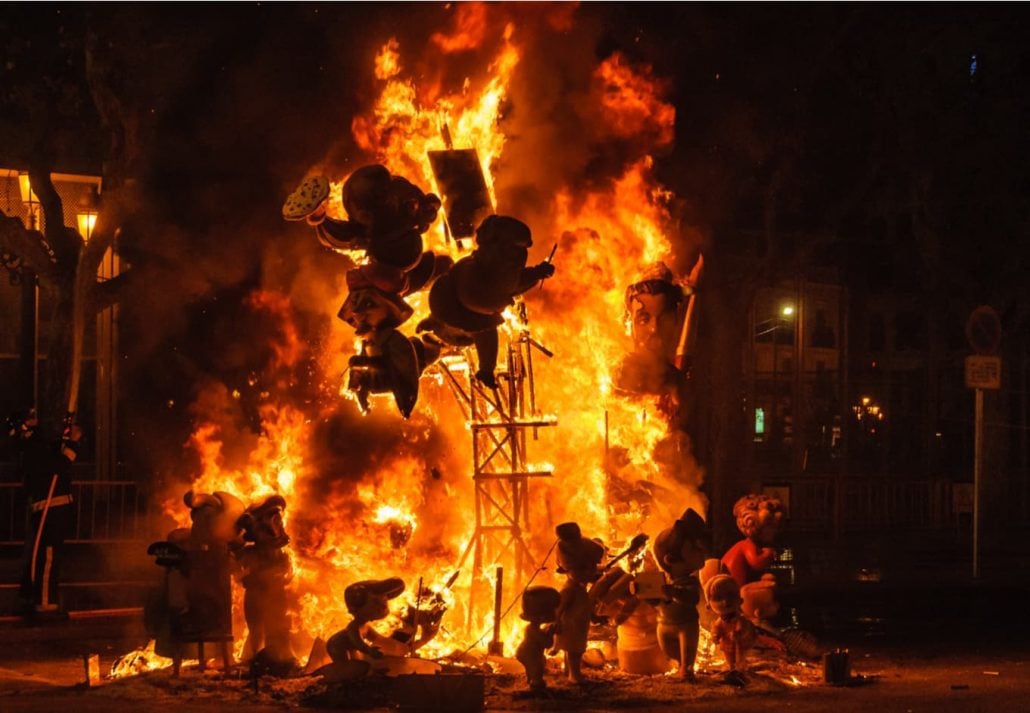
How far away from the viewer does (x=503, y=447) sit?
39.8 feet

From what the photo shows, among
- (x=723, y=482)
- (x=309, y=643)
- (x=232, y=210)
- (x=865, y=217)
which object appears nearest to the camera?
(x=309, y=643)

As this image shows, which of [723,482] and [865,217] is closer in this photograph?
[723,482]

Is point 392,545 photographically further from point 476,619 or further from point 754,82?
point 754,82

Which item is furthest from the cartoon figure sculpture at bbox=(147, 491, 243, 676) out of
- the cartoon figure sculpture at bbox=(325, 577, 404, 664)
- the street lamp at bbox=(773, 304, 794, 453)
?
the street lamp at bbox=(773, 304, 794, 453)

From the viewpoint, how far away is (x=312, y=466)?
11.6 metres

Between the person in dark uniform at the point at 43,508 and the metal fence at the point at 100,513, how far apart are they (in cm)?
194

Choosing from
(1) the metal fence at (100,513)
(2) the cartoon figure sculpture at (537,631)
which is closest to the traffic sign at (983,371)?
(2) the cartoon figure sculpture at (537,631)

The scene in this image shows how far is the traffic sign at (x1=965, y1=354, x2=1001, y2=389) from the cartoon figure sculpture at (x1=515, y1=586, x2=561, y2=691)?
10966 millimetres

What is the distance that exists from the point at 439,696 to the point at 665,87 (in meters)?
6.22

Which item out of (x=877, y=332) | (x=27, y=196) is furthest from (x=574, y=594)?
(x=877, y=332)

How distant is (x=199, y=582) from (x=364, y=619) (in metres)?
1.47

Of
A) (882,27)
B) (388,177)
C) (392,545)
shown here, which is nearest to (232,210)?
(388,177)

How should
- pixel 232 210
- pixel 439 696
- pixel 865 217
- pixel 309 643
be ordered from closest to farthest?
pixel 439 696 < pixel 309 643 < pixel 232 210 < pixel 865 217

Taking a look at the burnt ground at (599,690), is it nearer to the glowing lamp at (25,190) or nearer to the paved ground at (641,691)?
the paved ground at (641,691)
